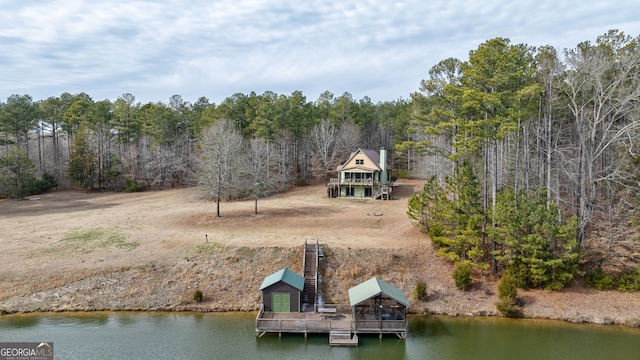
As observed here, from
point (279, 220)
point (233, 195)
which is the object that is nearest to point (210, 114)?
point (233, 195)

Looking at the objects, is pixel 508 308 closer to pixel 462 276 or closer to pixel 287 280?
pixel 462 276

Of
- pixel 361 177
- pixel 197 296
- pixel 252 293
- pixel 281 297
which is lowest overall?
pixel 252 293

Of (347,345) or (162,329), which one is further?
(162,329)

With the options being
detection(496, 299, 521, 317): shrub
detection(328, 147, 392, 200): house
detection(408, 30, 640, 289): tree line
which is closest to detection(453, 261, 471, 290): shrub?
detection(408, 30, 640, 289): tree line

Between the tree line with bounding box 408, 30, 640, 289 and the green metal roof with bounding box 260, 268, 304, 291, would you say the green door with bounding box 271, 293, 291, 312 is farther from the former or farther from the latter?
the tree line with bounding box 408, 30, 640, 289

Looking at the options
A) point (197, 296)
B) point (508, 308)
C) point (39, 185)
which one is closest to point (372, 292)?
point (508, 308)

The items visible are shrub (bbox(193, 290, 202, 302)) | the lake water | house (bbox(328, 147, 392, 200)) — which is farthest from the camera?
house (bbox(328, 147, 392, 200))

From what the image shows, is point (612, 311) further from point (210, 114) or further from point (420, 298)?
point (210, 114)
